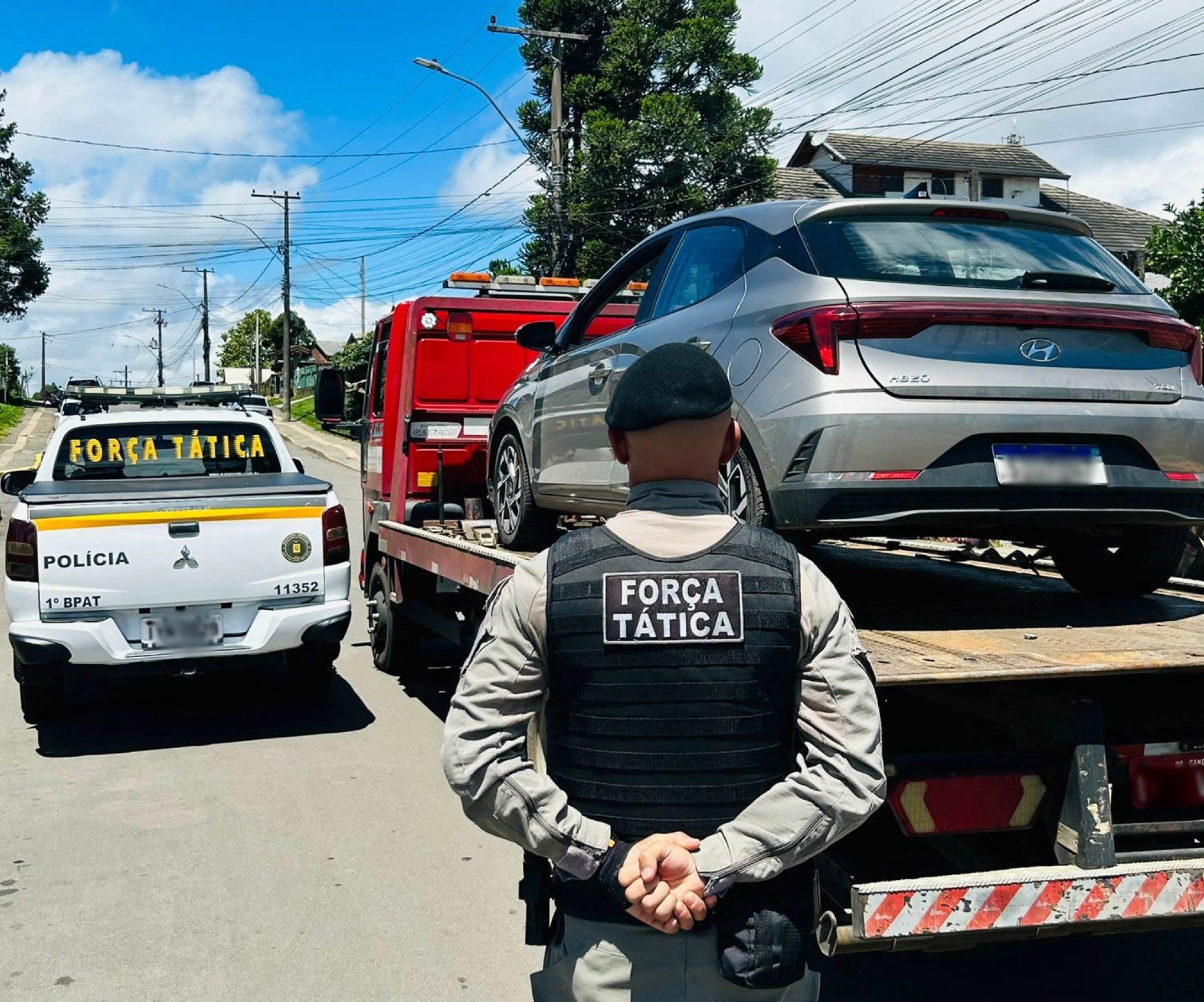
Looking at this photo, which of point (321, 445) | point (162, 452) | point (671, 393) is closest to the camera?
point (671, 393)

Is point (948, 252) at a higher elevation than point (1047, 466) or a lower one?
higher

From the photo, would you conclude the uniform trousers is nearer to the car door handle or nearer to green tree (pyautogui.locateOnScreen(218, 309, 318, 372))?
the car door handle

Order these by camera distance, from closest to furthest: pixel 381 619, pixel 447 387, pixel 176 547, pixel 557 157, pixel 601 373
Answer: pixel 601 373 < pixel 176 547 < pixel 447 387 < pixel 381 619 < pixel 557 157

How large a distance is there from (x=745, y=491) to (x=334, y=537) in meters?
3.75

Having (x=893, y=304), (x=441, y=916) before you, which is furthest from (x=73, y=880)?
(x=893, y=304)

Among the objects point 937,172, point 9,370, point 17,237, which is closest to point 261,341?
point 9,370

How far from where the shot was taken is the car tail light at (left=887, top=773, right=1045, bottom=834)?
3.23m

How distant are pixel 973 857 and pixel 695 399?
1.94 meters

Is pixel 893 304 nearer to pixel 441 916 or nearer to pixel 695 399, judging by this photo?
pixel 695 399

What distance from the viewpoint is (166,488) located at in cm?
696

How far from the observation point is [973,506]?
3.78 meters

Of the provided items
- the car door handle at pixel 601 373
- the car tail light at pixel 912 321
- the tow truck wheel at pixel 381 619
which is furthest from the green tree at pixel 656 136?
the car tail light at pixel 912 321

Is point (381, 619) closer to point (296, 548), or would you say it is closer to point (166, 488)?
point (296, 548)

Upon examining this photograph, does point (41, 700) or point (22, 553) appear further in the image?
point (41, 700)
